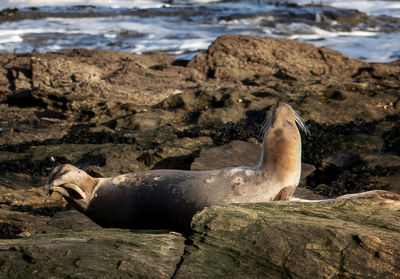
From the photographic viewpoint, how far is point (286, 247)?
10.8 ft

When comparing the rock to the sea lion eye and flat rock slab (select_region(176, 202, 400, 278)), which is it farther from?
flat rock slab (select_region(176, 202, 400, 278))

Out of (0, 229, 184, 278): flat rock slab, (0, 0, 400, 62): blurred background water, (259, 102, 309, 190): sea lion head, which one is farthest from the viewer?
(0, 0, 400, 62): blurred background water

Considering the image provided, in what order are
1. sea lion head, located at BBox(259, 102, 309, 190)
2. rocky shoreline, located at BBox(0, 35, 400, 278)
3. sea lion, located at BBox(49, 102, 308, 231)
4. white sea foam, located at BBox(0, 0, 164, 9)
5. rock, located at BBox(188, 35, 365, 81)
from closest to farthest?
sea lion, located at BBox(49, 102, 308, 231)
sea lion head, located at BBox(259, 102, 309, 190)
rocky shoreline, located at BBox(0, 35, 400, 278)
rock, located at BBox(188, 35, 365, 81)
white sea foam, located at BBox(0, 0, 164, 9)

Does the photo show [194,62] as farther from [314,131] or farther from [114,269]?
[114,269]

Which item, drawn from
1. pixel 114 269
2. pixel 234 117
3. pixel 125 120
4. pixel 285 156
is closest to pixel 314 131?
pixel 234 117

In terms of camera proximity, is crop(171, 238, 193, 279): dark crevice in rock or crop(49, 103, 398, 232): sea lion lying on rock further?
crop(49, 103, 398, 232): sea lion lying on rock

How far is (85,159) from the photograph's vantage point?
26.2 feet

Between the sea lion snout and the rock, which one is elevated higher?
the sea lion snout

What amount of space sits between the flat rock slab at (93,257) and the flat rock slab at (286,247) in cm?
12

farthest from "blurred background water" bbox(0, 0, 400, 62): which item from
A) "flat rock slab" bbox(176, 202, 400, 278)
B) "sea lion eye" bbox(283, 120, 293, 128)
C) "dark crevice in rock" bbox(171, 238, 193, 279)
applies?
"dark crevice in rock" bbox(171, 238, 193, 279)

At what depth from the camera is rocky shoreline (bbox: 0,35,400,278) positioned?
747 cm

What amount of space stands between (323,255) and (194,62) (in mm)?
10288

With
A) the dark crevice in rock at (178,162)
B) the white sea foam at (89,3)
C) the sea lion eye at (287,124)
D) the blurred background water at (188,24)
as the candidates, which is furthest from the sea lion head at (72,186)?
the white sea foam at (89,3)

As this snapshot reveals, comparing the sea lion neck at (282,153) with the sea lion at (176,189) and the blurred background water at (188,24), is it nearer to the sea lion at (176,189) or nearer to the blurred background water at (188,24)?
the sea lion at (176,189)
